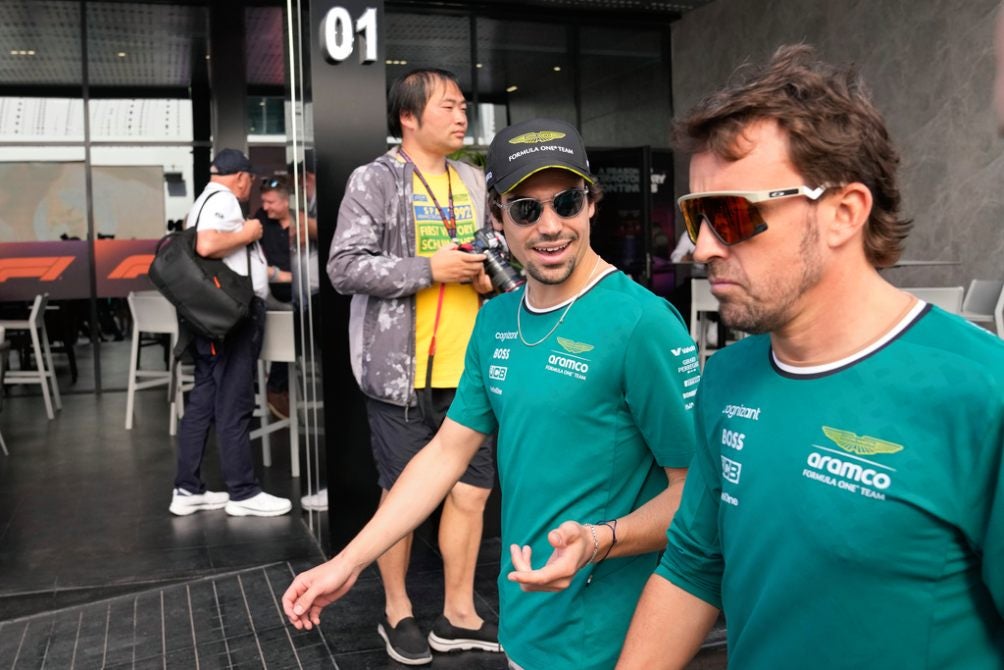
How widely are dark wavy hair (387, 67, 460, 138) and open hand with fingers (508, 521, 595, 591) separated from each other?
2.32 m

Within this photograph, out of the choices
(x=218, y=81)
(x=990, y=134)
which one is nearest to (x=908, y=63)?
(x=990, y=134)

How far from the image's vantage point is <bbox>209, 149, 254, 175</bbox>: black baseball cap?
17.8 ft

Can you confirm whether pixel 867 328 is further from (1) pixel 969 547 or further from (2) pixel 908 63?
(2) pixel 908 63

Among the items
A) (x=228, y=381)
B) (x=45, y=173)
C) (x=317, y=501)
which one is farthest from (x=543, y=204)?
(x=45, y=173)

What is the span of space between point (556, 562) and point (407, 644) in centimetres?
213

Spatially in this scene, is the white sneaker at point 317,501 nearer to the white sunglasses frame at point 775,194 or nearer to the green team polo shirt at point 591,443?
the green team polo shirt at point 591,443

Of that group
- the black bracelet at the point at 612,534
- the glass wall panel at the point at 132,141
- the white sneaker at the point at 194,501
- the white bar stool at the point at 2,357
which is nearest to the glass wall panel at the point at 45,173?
the glass wall panel at the point at 132,141

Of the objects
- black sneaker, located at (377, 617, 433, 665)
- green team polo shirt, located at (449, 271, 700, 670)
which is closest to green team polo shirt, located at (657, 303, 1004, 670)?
green team polo shirt, located at (449, 271, 700, 670)

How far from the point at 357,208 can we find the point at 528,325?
1.74 meters

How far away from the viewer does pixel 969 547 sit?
100 cm

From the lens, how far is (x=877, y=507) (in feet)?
3.38

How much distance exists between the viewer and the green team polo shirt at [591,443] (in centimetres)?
171

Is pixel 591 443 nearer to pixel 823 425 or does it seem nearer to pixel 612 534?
pixel 612 534

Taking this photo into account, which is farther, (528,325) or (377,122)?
(377,122)
